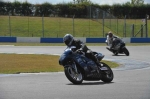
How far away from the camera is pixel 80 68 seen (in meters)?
12.0

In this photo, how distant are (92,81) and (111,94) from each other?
330 cm

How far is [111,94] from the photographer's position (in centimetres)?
952

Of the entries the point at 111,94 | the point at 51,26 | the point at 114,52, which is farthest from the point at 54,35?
the point at 111,94

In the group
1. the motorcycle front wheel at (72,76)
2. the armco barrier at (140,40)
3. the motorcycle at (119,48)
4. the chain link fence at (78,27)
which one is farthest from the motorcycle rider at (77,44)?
the armco barrier at (140,40)

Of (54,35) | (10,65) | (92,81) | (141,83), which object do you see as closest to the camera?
(141,83)

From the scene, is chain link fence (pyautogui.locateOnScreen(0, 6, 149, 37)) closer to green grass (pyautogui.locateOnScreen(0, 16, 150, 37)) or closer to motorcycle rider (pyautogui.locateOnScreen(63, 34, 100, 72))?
green grass (pyautogui.locateOnScreen(0, 16, 150, 37))

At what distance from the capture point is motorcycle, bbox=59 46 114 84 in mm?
11734

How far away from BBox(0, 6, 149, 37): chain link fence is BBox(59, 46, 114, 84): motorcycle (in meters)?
34.0

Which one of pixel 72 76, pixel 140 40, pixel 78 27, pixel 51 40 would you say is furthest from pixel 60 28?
pixel 72 76

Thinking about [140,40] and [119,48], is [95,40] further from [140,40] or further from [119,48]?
[119,48]

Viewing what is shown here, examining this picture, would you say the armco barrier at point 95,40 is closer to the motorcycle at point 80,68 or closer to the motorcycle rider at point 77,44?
the motorcycle at point 80,68

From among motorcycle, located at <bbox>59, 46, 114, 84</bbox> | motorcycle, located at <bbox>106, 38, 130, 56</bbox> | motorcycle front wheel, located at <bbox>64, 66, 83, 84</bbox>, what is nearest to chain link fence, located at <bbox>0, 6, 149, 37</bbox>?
motorcycle, located at <bbox>106, 38, 130, 56</bbox>

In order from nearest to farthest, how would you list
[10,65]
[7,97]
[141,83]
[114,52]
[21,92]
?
[7,97] < [21,92] < [141,83] < [10,65] < [114,52]

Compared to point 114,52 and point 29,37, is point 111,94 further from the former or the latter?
point 29,37
